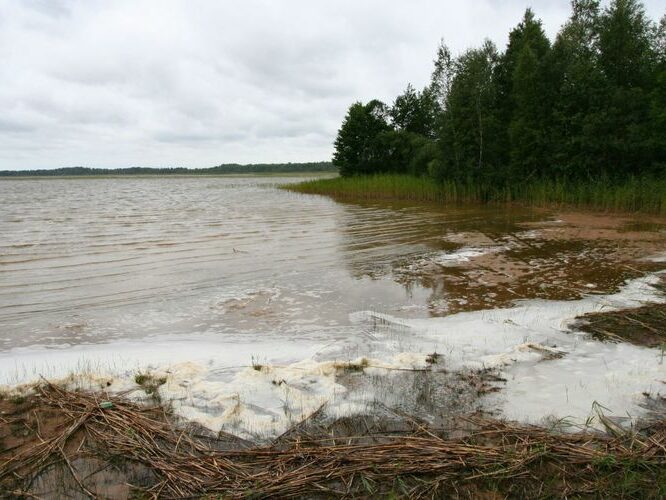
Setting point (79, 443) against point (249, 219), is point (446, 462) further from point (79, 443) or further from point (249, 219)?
point (249, 219)

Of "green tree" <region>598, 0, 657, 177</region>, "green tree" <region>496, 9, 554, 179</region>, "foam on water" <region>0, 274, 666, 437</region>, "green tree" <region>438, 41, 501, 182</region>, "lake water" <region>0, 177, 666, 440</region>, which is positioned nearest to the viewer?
"foam on water" <region>0, 274, 666, 437</region>

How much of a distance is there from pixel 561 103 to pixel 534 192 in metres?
4.18

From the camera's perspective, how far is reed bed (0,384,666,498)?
2.54 metres

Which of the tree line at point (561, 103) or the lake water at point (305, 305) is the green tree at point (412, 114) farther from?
the lake water at point (305, 305)

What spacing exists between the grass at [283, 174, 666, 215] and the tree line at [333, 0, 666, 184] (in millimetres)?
598

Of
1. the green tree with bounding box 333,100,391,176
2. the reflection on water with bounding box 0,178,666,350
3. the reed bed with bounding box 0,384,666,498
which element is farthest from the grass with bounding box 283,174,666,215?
the reed bed with bounding box 0,384,666,498

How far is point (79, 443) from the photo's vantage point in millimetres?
3057

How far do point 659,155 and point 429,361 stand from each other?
1990 centimetres

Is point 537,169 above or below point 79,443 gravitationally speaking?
above

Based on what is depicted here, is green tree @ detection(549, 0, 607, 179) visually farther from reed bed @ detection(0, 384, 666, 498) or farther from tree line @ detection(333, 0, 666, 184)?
reed bed @ detection(0, 384, 666, 498)

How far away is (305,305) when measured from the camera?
6.80 metres

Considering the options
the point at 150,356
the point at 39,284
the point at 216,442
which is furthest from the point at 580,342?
the point at 39,284

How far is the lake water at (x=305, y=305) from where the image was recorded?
4094mm

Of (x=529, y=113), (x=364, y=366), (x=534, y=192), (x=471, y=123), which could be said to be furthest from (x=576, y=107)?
(x=364, y=366)
